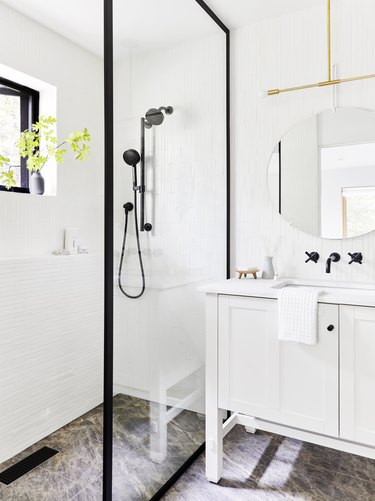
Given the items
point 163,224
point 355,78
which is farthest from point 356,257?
point 163,224

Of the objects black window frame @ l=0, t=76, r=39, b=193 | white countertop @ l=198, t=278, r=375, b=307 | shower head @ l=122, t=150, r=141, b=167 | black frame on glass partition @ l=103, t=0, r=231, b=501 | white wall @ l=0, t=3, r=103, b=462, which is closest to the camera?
black frame on glass partition @ l=103, t=0, r=231, b=501

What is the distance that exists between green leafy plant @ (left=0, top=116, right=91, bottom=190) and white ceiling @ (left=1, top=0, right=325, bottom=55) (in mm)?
555

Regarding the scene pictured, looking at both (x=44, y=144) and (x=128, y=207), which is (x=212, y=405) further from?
(x=44, y=144)

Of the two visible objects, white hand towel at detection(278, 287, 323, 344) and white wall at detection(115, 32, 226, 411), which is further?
white hand towel at detection(278, 287, 323, 344)

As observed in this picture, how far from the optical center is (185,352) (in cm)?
206

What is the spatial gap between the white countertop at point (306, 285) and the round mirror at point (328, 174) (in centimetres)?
27

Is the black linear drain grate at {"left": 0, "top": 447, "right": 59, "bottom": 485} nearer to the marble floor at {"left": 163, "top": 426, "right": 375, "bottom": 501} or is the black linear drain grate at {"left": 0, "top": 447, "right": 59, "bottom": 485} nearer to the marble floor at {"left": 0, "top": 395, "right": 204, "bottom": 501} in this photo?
the marble floor at {"left": 0, "top": 395, "right": 204, "bottom": 501}

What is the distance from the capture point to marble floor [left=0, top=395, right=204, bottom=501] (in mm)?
1610

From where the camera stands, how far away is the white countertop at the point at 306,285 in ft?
5.53

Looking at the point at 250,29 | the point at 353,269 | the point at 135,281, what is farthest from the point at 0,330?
the point at 250,29

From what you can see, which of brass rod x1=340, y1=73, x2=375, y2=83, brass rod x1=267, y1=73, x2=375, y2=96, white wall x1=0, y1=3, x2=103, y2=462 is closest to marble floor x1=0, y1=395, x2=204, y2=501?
white wall x1=0, y1=3, x2=103, y2=462

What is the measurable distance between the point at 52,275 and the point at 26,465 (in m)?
1.01

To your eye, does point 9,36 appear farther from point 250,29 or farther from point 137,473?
point 137,473

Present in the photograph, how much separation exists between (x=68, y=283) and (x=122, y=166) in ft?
3.76
